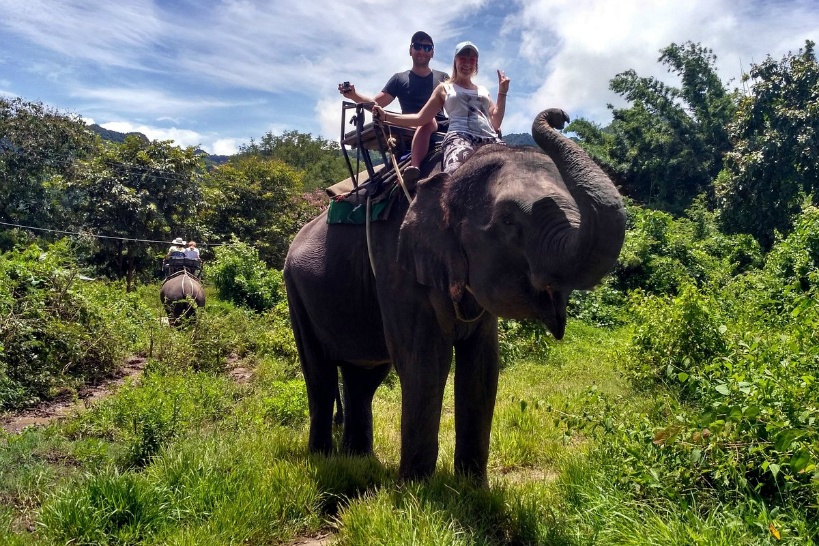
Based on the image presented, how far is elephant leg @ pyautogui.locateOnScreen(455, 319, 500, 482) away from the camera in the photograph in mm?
3893

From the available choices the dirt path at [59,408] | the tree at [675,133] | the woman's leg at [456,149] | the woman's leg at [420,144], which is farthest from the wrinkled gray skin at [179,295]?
the tree at [675,133]

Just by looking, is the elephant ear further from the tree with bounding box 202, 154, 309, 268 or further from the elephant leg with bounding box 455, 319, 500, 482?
the tree with bounding box 202, 154, 309, 268

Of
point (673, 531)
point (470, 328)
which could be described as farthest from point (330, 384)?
point (673, 531)

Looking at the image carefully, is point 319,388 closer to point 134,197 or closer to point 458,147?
point 458,147

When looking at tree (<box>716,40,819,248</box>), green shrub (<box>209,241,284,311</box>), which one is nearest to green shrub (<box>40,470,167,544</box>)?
green shrub (<box>209,241,284,311</box>)

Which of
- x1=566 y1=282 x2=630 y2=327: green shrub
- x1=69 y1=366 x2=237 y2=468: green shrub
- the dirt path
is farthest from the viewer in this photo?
x1=566 y1=282 x2=630 y2=327: green shrub

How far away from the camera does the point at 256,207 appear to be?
27656 mm

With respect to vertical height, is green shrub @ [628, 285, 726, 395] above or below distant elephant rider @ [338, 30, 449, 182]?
below

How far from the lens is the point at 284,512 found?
379 cm

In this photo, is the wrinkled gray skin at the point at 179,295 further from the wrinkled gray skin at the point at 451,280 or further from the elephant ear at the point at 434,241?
the elephant ear at the point at 434,241

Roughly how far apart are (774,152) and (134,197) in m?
18.6

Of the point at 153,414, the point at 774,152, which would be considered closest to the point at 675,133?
the point at 774,152

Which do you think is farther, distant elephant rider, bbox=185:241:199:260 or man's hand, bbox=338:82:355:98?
distant elephant rider, bbox=185:241:199:260

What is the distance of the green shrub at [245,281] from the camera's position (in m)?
16.8
